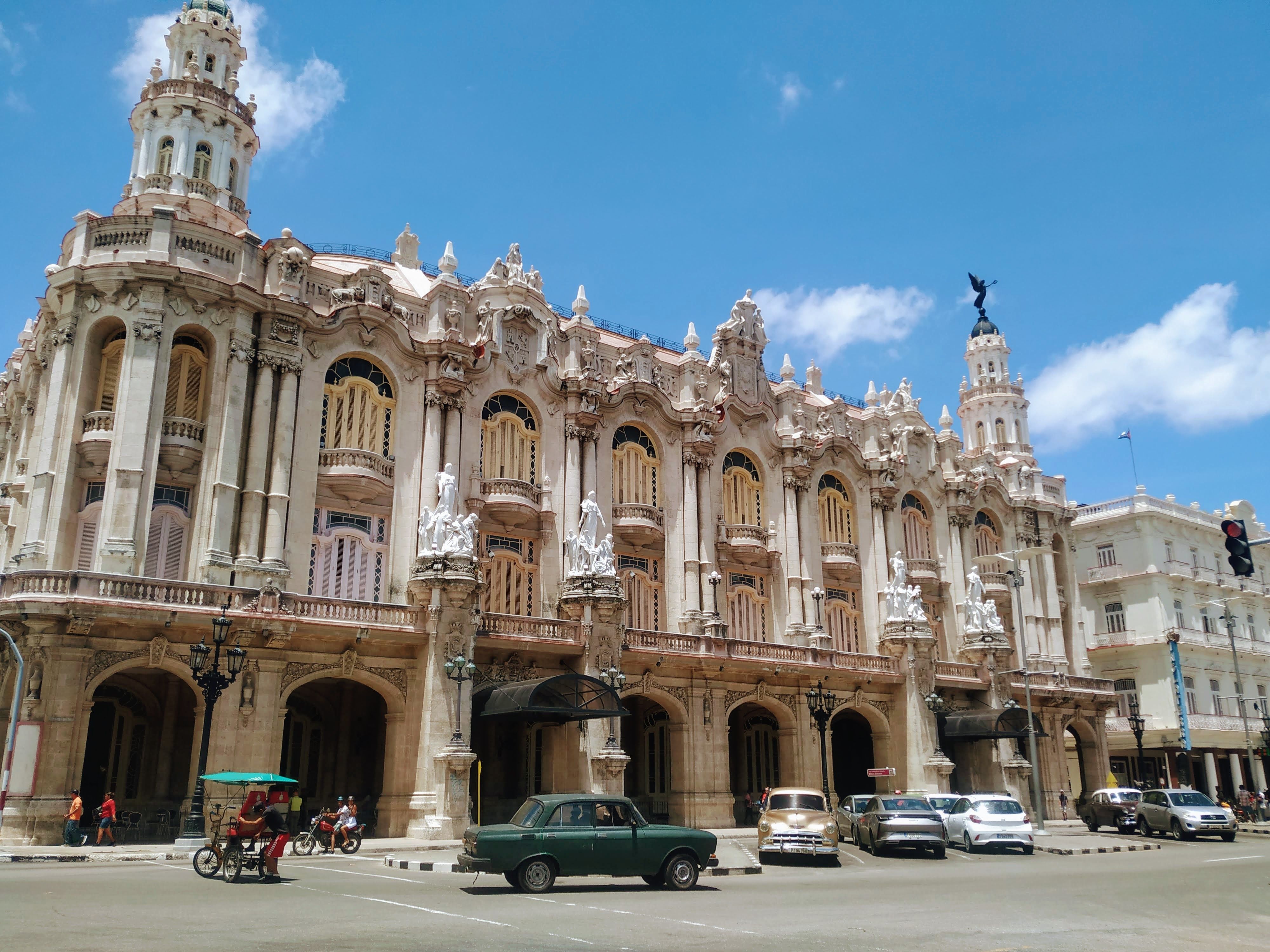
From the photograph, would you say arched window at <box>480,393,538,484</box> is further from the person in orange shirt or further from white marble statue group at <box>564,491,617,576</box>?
the person in orange shirt

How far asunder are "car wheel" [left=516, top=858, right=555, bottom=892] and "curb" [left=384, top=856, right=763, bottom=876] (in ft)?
12.3

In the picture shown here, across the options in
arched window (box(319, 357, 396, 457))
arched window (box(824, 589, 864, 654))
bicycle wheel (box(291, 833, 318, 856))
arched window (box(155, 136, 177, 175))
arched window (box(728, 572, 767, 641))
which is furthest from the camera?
arched window (box(824, 589, 864, 654))

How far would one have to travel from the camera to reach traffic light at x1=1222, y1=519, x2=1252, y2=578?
16.7m

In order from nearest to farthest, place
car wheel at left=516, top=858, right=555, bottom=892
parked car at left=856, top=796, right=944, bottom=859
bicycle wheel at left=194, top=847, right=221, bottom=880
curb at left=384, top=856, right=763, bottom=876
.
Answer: car wheel at left=516, top=858, right=555, bottom=892
bicycle wheel at left=194, top=847, right=221, bottom=880
curb at left=384, top=856, right=763, bottom=876
parked car at left=856, top=796, right=944, bottom=859

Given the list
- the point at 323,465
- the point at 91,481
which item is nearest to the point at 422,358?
the point at 323,465

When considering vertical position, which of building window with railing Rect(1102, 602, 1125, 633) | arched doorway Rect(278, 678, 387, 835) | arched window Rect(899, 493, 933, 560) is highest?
arched window Rect(899, 493, 933, 560)

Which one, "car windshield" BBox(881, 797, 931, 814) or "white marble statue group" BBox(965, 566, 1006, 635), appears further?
"white marble statue group" BBox(965, 566, 1006, 635)

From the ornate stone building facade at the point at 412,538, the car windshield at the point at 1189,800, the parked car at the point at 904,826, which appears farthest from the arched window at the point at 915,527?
the parked car at the point at 904,826

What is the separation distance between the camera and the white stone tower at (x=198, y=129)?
40219 mm

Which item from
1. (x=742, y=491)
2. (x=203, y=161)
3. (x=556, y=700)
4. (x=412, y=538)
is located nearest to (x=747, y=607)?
(x=742, y=491)

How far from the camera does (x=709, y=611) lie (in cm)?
4109

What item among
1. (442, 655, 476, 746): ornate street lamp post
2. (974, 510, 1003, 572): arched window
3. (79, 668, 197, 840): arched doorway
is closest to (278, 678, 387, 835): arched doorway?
(79, 668, 197, 840): arched doorway

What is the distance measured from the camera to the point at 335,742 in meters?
35.7

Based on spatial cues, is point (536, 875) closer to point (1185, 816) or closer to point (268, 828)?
point (268, 828)
